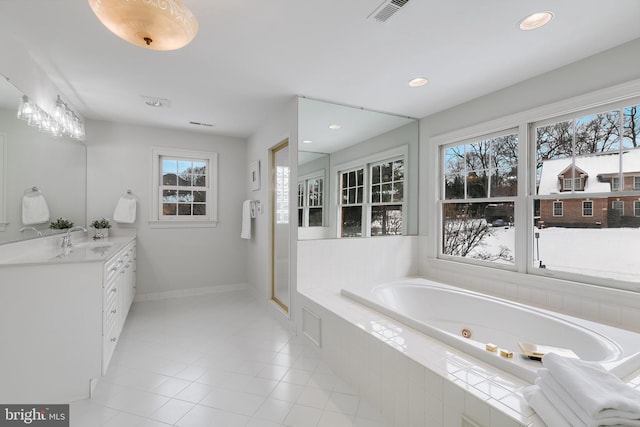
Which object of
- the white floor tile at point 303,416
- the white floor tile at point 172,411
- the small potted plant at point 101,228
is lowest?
the white floor tile at point 172,411

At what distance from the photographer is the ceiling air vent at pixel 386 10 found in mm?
1598

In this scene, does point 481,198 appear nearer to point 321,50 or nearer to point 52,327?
point 321,50

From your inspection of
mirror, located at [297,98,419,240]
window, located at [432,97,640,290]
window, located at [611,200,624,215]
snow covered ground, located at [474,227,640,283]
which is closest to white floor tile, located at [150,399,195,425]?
mirror, located at [297,98,419,240]

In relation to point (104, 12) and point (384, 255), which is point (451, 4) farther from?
point (384, 255)

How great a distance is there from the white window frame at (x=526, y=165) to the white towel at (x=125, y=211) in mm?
3715

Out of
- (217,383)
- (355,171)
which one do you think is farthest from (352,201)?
(217,383)

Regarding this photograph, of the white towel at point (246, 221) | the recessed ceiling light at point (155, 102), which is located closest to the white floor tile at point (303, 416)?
the white towel at point (246, 221)

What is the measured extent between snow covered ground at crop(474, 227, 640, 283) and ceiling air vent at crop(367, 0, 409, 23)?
84.5 inches

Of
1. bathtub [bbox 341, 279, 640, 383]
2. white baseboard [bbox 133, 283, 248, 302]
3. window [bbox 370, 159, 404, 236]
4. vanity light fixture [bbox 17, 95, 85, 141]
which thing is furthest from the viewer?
white baseboard [bbox 133, 283, 248, 302]

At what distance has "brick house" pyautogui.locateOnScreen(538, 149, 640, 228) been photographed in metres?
2.04

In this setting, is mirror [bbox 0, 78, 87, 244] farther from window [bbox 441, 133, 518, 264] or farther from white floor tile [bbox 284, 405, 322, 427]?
window [bbox 441, 133, 518, 264]

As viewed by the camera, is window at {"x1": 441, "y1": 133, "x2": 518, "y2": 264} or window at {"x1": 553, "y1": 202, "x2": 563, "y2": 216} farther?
window at {"x1": 441, "y1": 133, "x2": 518, "y2": 264}

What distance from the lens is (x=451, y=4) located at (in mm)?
1615

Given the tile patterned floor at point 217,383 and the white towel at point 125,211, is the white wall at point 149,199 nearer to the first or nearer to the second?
the white towel at point 125,211
